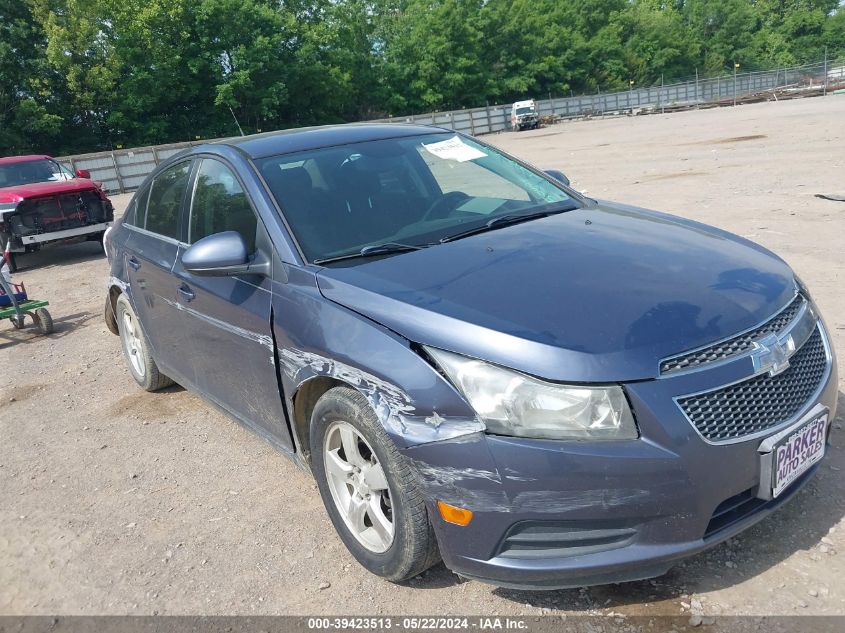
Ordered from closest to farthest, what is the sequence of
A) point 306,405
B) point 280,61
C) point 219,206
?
1. point 306,405
2. point 219,206
3. point 280,61

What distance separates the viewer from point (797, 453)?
258cm

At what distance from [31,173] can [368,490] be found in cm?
1293

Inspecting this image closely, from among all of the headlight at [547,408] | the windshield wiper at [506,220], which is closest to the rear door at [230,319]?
the windshield wiper at [506,220]

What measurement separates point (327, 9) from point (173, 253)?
5893 cm

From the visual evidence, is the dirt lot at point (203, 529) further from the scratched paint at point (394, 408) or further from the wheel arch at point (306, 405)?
the scratched paint at point (394, 408)

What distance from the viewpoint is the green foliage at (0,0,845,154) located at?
44.0 m

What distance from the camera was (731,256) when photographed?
3.12m

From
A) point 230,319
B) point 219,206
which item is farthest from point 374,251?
point 219,206

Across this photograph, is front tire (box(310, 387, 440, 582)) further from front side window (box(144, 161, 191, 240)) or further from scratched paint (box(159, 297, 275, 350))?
front side window (box(144, 161, 191, 240))

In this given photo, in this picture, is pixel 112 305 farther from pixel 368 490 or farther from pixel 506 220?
pixel 368 490

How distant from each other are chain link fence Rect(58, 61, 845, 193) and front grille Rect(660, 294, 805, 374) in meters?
22.8

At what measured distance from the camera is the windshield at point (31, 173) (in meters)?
13.1

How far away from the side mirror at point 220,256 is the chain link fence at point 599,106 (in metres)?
22.0

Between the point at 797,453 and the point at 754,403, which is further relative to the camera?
the point at 797,453
